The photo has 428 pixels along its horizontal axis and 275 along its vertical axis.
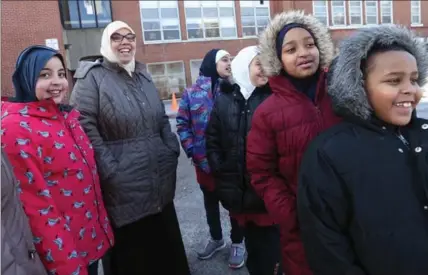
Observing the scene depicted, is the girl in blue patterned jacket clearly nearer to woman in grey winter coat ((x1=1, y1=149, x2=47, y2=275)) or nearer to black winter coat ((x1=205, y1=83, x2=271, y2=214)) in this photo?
black winter coat ((x1=205, y1=83, x2=271, y2=214))

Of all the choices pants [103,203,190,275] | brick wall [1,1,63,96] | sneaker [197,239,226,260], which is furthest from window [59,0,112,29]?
pants [103,203,190,275]

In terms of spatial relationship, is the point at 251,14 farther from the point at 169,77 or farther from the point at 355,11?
the point at 355,11

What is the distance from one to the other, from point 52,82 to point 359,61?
159 cm

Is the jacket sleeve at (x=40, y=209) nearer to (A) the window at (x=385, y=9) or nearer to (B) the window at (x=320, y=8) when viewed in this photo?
(B) the window at (x=320, y=8)

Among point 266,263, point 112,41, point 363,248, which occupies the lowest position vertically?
point 266,263

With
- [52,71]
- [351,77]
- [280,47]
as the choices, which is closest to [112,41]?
[52,71]

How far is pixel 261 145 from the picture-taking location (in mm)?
1979

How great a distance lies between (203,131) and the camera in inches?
134

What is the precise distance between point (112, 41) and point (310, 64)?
1403 millimetres

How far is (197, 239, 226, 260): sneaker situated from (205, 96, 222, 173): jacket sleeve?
3.43ft

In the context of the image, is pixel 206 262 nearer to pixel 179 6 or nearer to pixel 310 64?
pixel 310 64

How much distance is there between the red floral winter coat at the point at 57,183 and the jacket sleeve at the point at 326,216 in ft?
3.99

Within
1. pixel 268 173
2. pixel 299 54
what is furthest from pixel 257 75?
pixel 268 173

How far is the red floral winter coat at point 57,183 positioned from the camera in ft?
6.13
